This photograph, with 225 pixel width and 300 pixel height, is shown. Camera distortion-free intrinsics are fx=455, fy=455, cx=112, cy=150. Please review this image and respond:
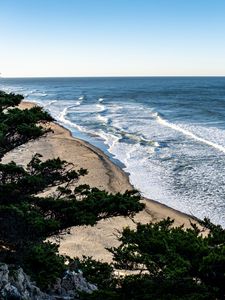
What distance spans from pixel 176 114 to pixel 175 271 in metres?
59.8

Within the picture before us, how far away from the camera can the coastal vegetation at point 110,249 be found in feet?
21.7

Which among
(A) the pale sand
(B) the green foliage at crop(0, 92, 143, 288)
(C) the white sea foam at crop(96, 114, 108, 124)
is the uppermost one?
(B) the green foliage at crop(0, 92, 143, 288)

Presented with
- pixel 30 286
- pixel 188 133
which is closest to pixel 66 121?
pixel 188 133

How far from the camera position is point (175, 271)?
6027 mm

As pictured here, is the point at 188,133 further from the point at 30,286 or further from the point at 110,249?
the point at 110,249

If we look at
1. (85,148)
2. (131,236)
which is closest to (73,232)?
(131,236)

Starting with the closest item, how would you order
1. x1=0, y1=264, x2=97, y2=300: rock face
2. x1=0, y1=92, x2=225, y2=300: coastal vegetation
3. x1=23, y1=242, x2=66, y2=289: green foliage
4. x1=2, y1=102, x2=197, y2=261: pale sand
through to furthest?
x1=0, y1=92, x2=225, y2=300: coastal vegetation
x1=0, y1=264, x2=97, y2=300: rock face
x1=23, y1=242, x2=66, y2=289: green foliage
x1=2, y1=102, x2=197, y2=261: pale sand

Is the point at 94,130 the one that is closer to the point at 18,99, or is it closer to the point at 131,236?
the point at 18,99

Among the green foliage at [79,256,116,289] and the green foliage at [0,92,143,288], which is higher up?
the green foliage at [0,92,143,288]

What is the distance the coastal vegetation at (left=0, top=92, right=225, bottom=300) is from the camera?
6.62 metres

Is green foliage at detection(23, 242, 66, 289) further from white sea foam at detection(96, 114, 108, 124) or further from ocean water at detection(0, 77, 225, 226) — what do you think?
white sea foam at detection(96, 114, 108, 124)

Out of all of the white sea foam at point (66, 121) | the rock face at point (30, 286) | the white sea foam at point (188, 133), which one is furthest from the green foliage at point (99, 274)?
the white sea foam at point (66, 121)

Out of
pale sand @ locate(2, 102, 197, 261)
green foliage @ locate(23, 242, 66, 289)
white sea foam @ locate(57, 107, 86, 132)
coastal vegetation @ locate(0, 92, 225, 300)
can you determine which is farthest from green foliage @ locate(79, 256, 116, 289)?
white sea foam @ locate(57, 107, 86, 132)

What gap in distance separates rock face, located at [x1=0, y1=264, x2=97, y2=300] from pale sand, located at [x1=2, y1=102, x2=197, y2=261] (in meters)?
1.61
